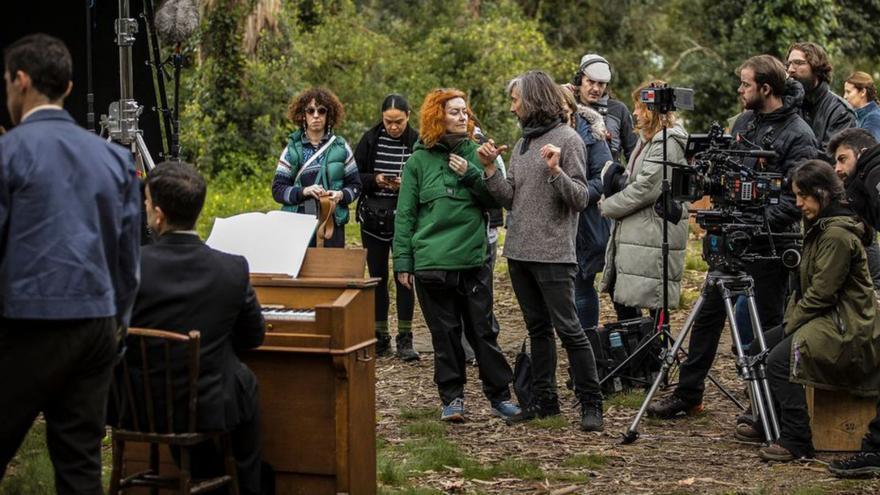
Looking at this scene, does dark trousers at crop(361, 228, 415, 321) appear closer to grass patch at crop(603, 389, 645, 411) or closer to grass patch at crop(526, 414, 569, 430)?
grass patch at crop(603, 389, 645, 411)

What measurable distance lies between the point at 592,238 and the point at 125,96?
3.17 meters

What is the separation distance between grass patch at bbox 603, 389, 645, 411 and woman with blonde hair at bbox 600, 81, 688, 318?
56 centimetres

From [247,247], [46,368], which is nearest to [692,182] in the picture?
[247,247]

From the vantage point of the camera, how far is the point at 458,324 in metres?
7.51

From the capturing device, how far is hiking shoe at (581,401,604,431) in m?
7.26

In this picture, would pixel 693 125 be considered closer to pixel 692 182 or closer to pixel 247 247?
pixel 692 182

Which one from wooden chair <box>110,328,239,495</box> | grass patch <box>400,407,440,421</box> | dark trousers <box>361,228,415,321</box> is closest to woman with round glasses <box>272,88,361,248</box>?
dark trousers <box>361,228,415,321</box>

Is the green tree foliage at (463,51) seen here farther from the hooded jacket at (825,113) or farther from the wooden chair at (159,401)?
the wooden chair at (159,401)

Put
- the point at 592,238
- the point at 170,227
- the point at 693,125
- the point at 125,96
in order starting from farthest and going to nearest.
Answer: the point at 693,125
the point at 592,238
the point at 125,96
the point at 170,227

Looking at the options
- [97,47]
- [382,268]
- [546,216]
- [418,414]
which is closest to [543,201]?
[546,216]

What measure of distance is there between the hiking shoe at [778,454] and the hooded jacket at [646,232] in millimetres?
1483

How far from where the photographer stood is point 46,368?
4195mm

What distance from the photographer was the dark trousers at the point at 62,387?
165 inches

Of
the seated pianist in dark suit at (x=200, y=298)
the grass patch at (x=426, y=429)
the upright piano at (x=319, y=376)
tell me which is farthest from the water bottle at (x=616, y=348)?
the seated pianist in dark suit at (x=200, y=298)
